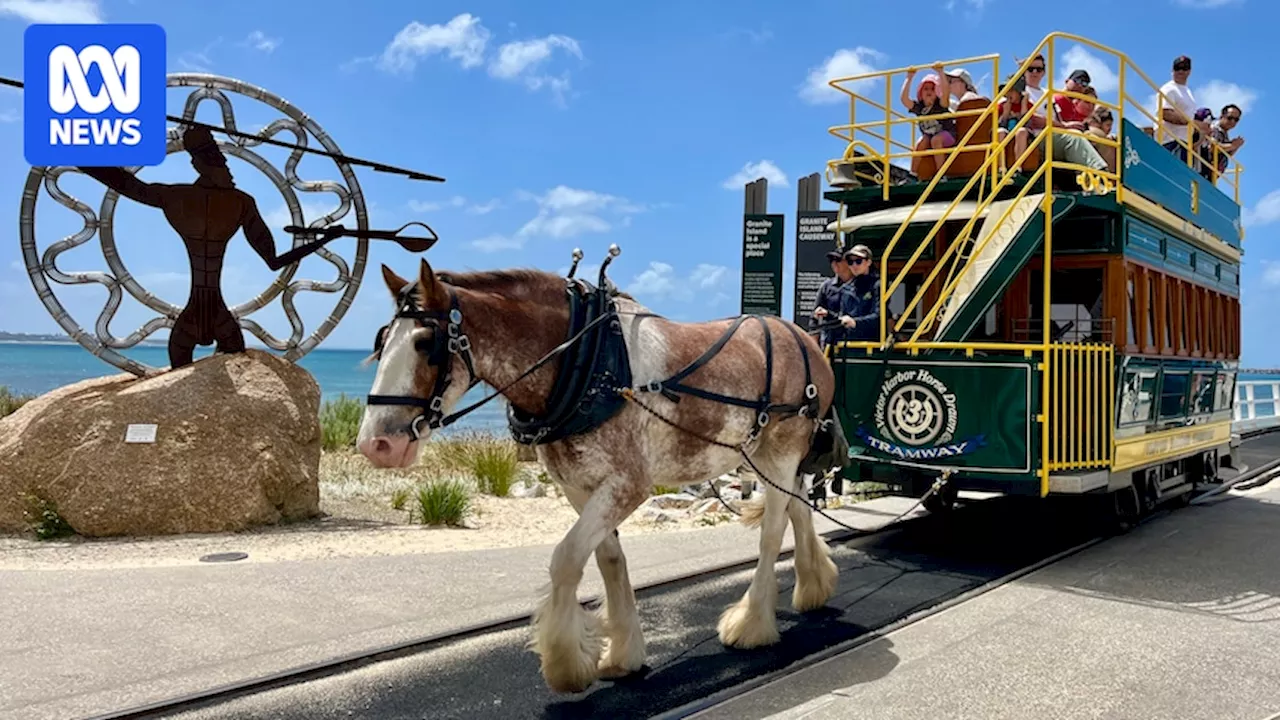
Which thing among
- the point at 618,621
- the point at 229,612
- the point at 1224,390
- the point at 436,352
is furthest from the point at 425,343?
the point at 1224,390

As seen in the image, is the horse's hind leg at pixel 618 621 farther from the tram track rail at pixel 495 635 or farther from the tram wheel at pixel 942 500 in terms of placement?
the tram wheel at pixel 942 500

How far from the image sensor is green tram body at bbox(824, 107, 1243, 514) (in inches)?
284

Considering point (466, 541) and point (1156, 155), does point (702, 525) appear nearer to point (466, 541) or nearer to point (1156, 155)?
point (466, 541)

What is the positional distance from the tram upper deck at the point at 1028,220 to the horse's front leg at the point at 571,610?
4.04 meters

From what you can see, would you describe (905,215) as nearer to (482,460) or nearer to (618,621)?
(618,621)

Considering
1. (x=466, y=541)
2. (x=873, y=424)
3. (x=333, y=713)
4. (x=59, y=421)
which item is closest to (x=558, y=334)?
(x=333, y=713)

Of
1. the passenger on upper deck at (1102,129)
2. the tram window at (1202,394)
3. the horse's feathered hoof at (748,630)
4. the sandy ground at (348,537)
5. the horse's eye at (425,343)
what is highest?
the passenger on upper deck at (1102,129)

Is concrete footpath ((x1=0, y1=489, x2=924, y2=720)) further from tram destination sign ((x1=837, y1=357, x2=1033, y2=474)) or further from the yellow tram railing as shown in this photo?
the yellow tram railing

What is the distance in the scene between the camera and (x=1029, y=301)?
8828 millimetres

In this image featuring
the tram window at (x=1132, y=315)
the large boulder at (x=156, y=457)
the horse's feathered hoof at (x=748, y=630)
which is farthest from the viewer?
the large boulder at (x=156, y=457)

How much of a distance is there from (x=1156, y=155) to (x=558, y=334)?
6.86 metres

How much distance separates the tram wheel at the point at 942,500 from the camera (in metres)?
8.08

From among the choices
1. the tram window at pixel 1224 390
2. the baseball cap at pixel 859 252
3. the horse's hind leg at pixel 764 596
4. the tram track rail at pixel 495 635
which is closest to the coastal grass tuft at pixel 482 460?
the tram track rail at pixel 495 635

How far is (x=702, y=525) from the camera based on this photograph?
1002cm
